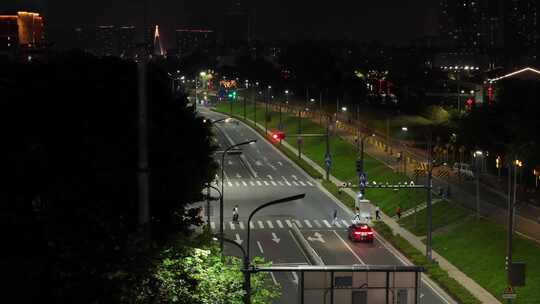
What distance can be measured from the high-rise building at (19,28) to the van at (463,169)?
119 meters

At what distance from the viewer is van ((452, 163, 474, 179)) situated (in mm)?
72500

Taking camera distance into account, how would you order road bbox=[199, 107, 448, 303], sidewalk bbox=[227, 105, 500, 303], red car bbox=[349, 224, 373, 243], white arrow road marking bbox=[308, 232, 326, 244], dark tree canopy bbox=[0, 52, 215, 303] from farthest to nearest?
1. white arrow road marking bbox=[308, 232, 326, 244]
2. red car bbox=[349, 224, 373, 243]
3. road bbox=[199, 107, 448, 303]
4. sidewalk bbox=[227, 105, 500, 303]
5. dark tree canopy bbox=[0, 52, 215, 303]

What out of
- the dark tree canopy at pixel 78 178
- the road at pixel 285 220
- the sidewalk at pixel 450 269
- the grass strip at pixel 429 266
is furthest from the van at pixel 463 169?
the dark tree canopy at pixel 78 178

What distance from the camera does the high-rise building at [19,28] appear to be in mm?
177250

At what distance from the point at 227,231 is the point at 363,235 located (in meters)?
10.1

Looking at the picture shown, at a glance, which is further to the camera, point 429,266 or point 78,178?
point 429,266

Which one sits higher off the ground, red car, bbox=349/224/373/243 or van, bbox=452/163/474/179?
van, bbox=452/163/474/179

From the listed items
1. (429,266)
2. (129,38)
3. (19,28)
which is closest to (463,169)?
(429,266)

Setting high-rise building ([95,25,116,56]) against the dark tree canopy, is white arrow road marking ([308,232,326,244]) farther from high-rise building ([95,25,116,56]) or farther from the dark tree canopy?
the dark tree canopy

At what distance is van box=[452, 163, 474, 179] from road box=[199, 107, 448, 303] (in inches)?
439

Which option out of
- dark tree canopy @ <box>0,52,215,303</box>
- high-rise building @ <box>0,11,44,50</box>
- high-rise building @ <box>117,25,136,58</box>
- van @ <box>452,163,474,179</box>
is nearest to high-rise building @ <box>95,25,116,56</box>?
high-rise building @ <box>117,25,136,58</box>

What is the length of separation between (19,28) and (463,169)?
12933 centimetres

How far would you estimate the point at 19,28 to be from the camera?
181 metres

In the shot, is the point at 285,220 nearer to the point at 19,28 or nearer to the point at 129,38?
the point at 129,38
